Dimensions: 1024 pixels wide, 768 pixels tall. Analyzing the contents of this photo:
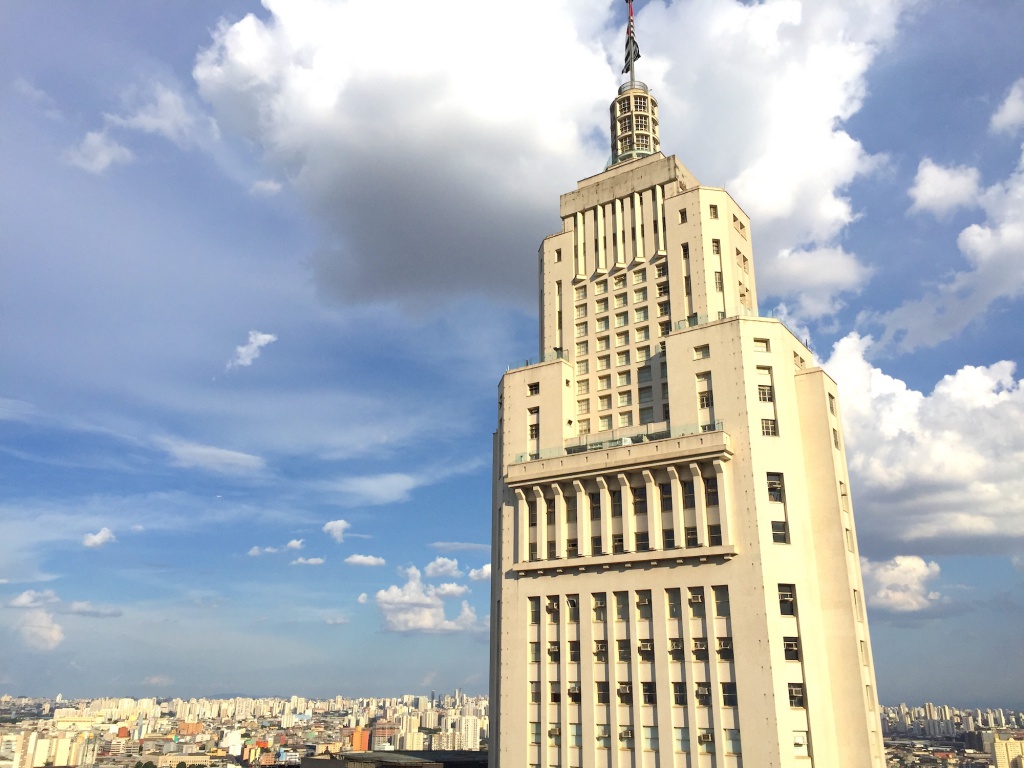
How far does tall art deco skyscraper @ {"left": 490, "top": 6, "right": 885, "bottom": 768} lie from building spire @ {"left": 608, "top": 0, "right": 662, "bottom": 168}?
7.77 m

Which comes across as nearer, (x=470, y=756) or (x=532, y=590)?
(x=532, y=590)

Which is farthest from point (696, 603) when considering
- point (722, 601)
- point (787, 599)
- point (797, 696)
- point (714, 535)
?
point (797, 696)

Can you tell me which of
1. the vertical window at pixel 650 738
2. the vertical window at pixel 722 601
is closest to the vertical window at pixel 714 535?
the vertical window at pixel 722 601

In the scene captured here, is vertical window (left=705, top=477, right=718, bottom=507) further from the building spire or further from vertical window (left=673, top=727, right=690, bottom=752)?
the building spire

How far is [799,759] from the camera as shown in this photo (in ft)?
162

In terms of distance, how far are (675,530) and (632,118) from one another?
149 feet

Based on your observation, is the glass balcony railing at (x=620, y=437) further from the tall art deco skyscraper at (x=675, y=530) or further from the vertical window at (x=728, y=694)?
the vertical window at (x=728, y=694)

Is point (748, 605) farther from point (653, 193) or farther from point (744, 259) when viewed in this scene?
point (653, 193)

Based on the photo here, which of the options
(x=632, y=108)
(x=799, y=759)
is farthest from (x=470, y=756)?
(x=632, y=108)

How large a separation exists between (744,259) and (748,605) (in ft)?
110

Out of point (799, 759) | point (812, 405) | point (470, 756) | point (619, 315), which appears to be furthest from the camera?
point (470, 756)

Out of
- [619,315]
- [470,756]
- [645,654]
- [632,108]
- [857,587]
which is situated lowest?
[470,756]

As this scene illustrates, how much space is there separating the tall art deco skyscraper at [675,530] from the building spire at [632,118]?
25.5 ft

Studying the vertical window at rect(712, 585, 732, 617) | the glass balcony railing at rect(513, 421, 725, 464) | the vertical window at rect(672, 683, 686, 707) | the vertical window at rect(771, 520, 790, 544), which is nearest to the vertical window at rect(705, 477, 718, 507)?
the glass balcony railing at rect(513, 421, 725, 464)
